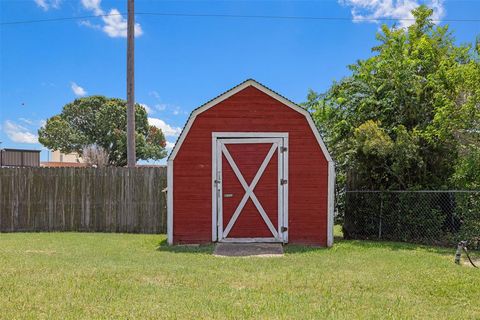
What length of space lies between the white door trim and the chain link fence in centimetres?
257

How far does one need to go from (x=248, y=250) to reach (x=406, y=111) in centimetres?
544

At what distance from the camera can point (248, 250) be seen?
8586 mm

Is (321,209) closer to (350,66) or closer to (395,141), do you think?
(395,141)

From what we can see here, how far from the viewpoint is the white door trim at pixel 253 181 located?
9297mm

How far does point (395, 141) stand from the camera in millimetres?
10273

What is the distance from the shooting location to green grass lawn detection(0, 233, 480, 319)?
15.0 ft

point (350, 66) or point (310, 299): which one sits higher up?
point (350, 66)

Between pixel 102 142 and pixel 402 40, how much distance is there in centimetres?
3392

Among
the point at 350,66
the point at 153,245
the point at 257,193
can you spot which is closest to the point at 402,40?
the point at 350,66

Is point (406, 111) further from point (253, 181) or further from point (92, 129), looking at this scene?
point (92, 129)

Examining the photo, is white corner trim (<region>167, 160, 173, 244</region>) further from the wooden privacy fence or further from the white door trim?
the wooden privacy fence

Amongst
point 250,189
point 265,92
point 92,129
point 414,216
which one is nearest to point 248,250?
point 250,189

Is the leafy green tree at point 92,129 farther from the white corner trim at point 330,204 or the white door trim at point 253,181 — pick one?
the white corner trim at point 330,204

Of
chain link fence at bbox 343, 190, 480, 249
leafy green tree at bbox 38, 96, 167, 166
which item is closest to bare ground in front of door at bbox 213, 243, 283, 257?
chain link fence at bbox 343, 190, 480, 249
